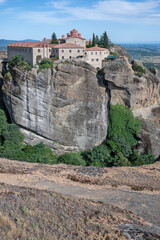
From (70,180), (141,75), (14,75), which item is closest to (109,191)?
(70,180)

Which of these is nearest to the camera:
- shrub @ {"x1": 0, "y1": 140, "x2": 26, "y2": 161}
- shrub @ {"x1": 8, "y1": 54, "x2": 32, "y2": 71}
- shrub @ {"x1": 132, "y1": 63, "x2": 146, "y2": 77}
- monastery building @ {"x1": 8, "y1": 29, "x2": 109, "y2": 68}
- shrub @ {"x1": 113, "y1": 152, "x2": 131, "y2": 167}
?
shrub @ {"x1": 113, "y1": 152, "x2": 131, "y2": 167}

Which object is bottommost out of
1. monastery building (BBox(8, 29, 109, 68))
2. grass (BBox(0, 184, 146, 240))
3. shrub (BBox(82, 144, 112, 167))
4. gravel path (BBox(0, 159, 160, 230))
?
shrub (BBox(82, 144, 112, 167))

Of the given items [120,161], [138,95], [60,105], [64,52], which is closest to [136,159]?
[120,161]

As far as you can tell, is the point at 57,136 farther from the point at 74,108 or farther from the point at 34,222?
the point at 34,222

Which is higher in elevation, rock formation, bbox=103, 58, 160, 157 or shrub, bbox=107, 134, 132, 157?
rock formation, bbox=103, 58, 160, 157

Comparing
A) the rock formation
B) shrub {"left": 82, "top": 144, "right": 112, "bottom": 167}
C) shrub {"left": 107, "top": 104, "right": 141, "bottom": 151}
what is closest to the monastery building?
the rock formation

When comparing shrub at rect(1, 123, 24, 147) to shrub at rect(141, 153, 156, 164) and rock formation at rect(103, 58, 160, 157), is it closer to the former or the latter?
rock formation at rect(103, 58, 160, 157)

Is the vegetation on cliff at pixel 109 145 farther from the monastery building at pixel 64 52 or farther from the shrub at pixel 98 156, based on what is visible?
the monastery building at pixel 64 52
